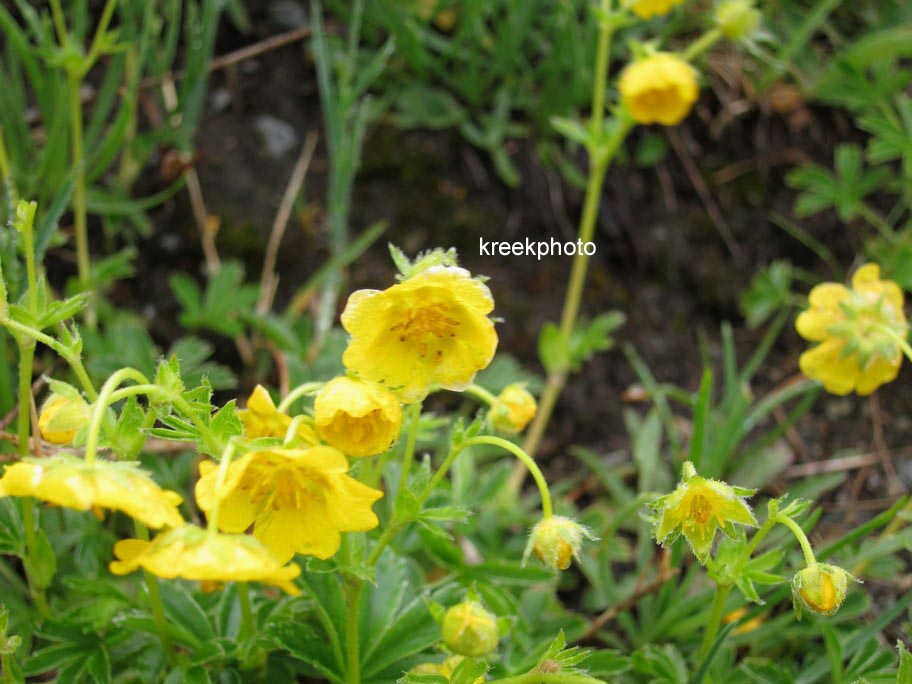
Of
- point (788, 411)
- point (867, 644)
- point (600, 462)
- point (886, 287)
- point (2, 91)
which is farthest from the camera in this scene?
point (788, 411)

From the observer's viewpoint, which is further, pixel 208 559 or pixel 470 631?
pixel 470 631

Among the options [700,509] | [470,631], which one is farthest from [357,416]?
[700,509]

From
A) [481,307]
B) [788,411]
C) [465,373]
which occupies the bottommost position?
[788,411]

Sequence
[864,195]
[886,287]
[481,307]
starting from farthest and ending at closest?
[864,195]
[886,287]
[481,307]

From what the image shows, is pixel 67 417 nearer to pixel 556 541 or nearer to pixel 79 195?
pixel 556 541

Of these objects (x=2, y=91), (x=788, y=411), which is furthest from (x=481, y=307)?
(x=788, y=411)

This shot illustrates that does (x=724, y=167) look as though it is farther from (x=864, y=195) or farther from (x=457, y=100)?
(x=457, y=100)

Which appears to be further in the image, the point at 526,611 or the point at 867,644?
the point at 526,611

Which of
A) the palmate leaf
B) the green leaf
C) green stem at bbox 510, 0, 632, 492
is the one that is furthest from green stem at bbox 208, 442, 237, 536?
the palmate leaf
